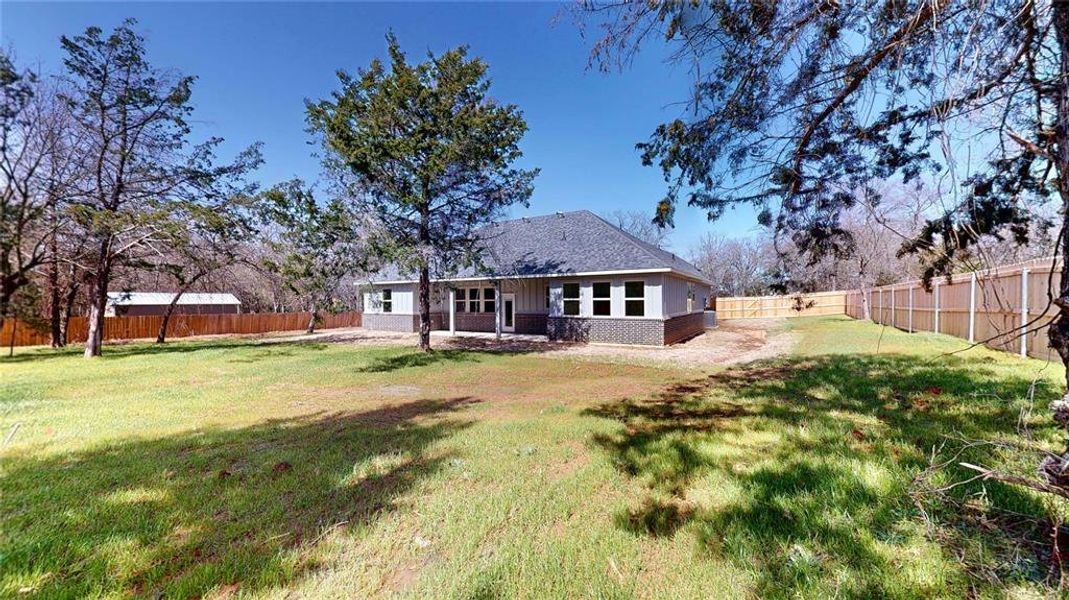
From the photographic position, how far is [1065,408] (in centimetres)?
193

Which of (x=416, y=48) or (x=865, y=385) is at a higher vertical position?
(x=416, y=48)

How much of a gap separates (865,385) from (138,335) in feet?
98.2

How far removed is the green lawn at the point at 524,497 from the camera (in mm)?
2186

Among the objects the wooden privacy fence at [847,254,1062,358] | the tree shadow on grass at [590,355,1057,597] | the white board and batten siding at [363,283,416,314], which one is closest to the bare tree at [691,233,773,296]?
the wooden privacy fence at [847,254,1062,358]

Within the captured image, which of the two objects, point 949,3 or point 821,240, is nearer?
point 949,3

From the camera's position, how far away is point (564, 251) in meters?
17.3

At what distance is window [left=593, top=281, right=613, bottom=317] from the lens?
49.7 feet

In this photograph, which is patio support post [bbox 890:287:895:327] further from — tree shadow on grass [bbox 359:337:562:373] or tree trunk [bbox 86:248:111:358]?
tree trunk [bbox 86:248:111:358]

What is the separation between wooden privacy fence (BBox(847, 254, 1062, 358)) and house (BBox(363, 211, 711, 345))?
764cm

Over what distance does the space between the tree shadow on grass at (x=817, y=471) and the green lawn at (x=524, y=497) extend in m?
0.02

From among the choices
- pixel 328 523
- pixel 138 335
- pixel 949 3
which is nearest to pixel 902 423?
pixel 949 3

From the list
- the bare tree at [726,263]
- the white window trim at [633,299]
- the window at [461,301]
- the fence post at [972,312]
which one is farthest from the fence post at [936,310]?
the bare tree at [726,263]

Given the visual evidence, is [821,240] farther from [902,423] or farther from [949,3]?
[949,3]

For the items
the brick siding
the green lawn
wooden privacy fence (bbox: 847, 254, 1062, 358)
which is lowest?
the green lawn
